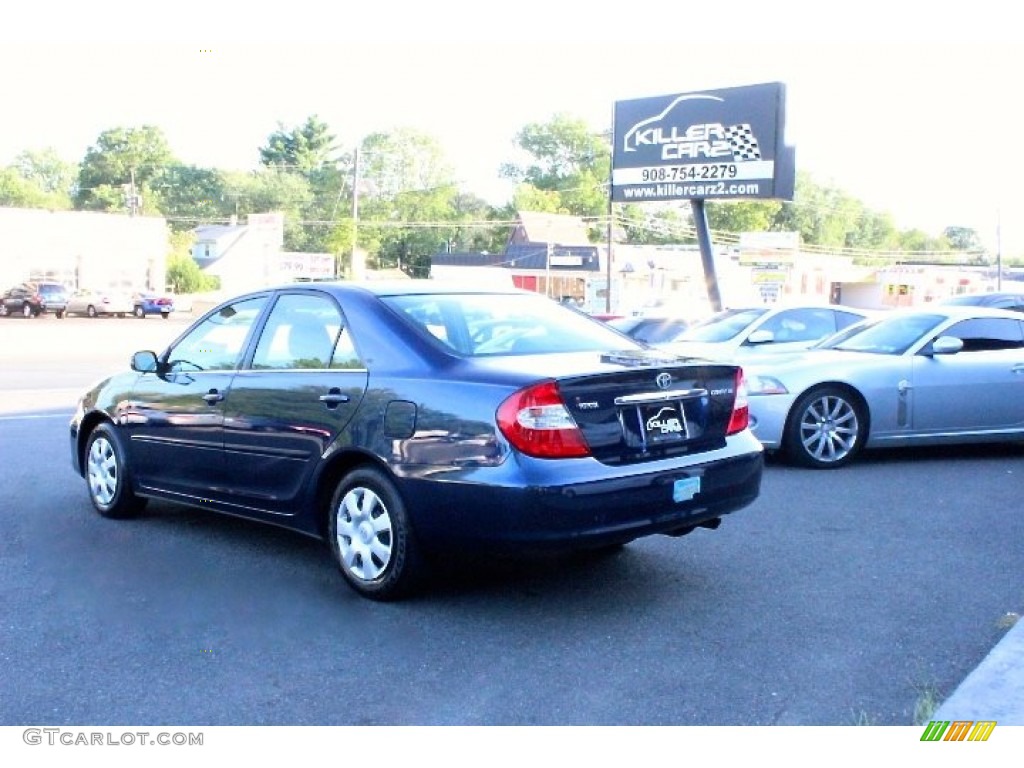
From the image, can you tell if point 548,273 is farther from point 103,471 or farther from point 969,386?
point 103,471

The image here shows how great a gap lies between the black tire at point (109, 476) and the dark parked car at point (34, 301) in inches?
1806

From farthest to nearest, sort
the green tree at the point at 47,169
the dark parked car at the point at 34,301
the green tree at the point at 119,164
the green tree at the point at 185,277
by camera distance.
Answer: the green tree at the point at 47,169
the green tree at the point at 119,164
the green tree at the point at 185,277
the dark parked car at the point at 34,301

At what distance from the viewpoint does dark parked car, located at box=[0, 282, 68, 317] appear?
161 ft

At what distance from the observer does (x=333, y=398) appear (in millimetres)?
5480

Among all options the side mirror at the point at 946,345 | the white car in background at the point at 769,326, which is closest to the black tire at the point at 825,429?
the side mirror at the point at 946,345

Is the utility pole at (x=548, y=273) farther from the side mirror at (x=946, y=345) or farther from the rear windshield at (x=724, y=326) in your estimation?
the side mirror at (x=946, y=345)

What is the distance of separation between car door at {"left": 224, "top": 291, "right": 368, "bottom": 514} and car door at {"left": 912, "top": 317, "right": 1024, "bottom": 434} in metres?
5.74

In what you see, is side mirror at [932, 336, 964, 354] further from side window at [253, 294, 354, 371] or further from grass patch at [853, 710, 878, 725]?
grass patch at [853, 710, 878, 725]

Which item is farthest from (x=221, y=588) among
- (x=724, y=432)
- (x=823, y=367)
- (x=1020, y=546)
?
(x=823, y=367)

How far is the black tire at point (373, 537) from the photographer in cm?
511

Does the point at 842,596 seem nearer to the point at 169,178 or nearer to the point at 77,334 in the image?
the point at 77,334

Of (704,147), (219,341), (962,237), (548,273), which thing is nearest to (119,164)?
(548,273)

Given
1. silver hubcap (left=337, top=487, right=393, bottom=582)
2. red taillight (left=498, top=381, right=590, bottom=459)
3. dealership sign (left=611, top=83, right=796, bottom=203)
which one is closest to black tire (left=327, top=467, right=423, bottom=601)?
silver hubcap (left=337, top=487, right=393, bottom=582)

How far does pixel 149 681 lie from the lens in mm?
4301
